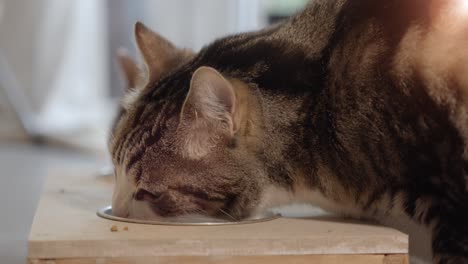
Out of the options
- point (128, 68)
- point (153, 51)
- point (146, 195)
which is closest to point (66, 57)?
point (128, 68)

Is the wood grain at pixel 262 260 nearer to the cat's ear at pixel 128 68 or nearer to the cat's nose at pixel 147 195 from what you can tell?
the cat's nose at pixel 147 195

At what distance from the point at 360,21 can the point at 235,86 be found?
26 cm

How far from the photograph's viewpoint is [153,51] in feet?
5.17

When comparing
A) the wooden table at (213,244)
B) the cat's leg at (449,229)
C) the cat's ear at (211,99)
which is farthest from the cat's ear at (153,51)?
the cat's leg at (449,229)

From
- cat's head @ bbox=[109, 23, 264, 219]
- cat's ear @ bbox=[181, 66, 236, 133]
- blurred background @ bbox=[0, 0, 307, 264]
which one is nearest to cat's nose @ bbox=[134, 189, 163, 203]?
cat's head @ bbox=[109, 23, 264, 219]

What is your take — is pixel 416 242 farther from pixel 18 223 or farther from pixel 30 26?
pixel 30 26

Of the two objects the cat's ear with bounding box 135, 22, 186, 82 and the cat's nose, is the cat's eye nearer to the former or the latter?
the cat's nose

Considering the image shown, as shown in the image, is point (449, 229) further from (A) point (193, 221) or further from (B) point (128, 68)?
(B) point (128, 68)

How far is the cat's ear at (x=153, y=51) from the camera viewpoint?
1.56 m

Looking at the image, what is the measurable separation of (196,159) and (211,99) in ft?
0.37

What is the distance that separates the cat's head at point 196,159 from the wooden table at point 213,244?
0.19 ft

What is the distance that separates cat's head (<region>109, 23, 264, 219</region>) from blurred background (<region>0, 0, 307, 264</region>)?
183 cm

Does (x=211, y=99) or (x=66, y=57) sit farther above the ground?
(x=211, y=99)

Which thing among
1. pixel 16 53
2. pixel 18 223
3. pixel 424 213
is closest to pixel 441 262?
pixel 424 213
